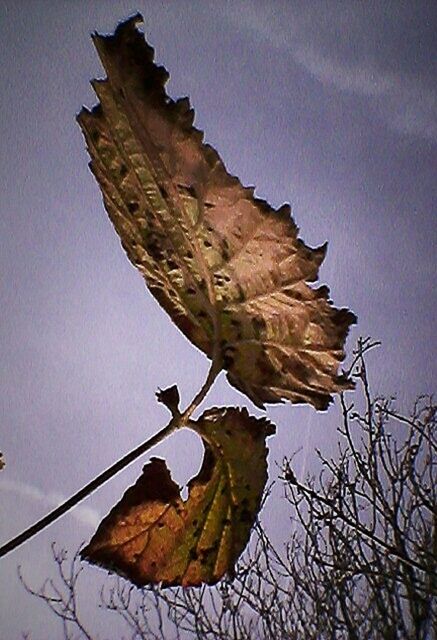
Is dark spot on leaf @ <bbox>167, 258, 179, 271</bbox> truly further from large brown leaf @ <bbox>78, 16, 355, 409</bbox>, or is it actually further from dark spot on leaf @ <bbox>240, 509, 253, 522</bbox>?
dark spot on leaf @ <bbox>240, 509, 253, 522</bbox>

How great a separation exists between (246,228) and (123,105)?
81 millimetres

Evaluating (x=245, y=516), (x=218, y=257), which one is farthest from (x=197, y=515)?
(x=218, y=257)

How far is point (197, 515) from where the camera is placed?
0.32 meters

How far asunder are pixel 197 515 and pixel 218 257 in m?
0.12

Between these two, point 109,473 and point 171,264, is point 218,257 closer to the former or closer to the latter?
point 171,264

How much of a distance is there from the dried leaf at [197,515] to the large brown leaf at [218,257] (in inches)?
0.9

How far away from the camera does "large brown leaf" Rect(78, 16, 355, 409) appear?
0.29m

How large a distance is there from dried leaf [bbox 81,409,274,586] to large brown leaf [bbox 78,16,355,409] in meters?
0.02

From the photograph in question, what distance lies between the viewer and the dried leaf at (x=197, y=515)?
29cm

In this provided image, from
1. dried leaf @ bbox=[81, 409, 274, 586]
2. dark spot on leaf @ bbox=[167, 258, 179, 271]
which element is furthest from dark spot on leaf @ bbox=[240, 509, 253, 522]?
dark spot on leaf @ bbox=[167, 258, 179, 271]

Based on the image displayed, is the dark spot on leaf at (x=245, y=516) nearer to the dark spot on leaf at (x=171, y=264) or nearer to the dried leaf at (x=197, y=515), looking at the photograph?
the dried leaf at (x=197, y=515)

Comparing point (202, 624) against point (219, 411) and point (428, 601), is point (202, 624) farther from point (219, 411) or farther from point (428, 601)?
point (219, 411)

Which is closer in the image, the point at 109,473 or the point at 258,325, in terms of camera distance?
the point at 109,473

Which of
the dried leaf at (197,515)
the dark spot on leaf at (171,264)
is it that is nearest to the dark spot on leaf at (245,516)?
the dried leaf at (197,515)
